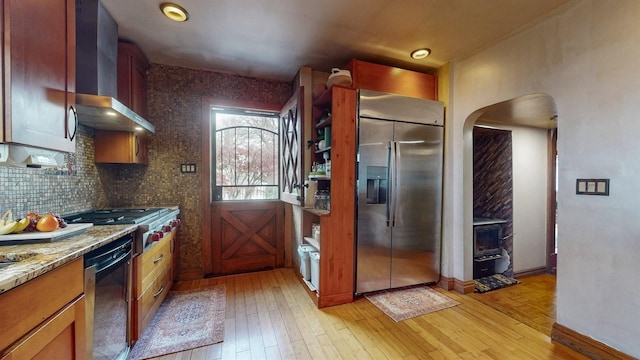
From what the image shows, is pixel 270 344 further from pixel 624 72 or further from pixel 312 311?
pixel 624 72

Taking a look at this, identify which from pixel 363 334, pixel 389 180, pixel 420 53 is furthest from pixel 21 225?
pixel 420 53

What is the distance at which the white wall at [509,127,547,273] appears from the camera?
3.32m

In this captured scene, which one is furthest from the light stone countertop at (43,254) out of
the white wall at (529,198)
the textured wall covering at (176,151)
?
the white wall at (529,198)

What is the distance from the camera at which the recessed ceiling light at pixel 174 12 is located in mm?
1903

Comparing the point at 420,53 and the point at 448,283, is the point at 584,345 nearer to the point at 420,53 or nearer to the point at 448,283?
the point at 448,283

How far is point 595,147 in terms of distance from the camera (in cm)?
172

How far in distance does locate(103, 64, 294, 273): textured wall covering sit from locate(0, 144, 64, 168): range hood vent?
1.46 metres

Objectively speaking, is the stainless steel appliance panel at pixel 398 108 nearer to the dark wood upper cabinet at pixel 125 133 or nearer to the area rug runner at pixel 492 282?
the area rug runner at pixel 492 282

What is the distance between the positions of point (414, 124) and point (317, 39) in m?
1.35

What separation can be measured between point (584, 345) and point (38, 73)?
3788mm

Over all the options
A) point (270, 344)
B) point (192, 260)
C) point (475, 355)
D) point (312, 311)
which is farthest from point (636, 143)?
point (192, 260)

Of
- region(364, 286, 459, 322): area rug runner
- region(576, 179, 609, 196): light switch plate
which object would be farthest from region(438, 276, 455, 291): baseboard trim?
region(576, 179, 609, 196): light switch plate

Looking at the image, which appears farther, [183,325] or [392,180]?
→ [392,180]

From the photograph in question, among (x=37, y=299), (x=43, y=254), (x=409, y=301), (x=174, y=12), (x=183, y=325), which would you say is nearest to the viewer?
(x=37, y=299)
